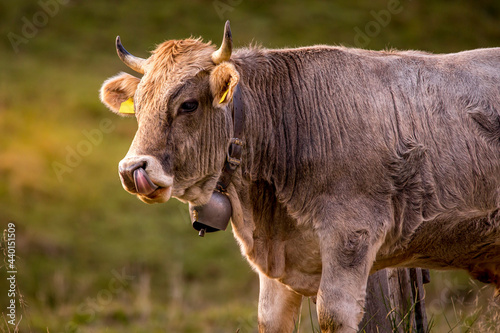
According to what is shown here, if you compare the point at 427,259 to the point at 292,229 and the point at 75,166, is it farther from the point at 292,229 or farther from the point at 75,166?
the point at 75,166

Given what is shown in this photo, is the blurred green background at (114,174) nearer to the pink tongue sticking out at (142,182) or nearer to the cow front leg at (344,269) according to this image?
the cow front leg at (344,269)

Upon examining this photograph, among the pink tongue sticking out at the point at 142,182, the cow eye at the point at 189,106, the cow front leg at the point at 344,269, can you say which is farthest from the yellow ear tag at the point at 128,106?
the cow front leg at the point at 344,269

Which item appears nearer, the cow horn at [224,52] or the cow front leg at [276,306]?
the cow horn at [224,52]

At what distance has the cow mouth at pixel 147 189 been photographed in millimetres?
4621

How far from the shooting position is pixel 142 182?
15.2 feet

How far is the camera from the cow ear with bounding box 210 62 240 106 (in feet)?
15.8

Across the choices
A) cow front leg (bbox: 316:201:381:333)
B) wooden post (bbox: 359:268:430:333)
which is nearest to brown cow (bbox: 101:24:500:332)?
cow front leg (bbox: 316:201:381:333)

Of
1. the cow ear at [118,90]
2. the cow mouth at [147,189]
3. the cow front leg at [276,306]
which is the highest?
the cow ear at [118,90]

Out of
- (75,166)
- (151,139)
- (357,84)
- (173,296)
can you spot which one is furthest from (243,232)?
(75,166)

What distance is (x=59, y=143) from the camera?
19266mm

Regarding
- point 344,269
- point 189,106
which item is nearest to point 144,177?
point 189,106

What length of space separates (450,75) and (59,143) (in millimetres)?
15319

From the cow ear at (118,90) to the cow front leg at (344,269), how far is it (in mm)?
1912

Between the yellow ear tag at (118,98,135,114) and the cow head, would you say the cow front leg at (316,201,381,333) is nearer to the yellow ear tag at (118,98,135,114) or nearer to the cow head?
the cow head
